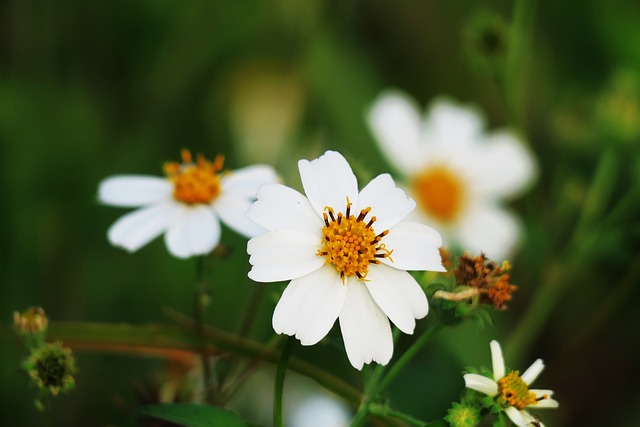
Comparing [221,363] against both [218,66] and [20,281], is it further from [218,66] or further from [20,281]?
[218,66]

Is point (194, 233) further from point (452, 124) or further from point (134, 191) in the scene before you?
point (452, 124)

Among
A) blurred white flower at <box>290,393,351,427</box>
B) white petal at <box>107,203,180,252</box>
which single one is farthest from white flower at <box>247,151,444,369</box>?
blurred white flower at <box>290,393,351,427</box>

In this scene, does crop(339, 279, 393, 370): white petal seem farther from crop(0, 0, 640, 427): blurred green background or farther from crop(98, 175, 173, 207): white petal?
crop(0, 0, 640, 427): blurred green background

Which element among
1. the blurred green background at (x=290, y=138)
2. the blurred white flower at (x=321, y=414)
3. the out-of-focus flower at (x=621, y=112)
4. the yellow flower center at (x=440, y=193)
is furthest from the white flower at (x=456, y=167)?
the blurred white flower at (x=321, y=414)

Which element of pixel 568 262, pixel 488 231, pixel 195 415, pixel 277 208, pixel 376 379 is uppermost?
pixel 488 231

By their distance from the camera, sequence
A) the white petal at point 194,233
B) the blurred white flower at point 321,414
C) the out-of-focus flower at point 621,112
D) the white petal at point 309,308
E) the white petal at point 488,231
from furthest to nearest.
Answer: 1. the white petal at point 488,231
2. the out-of-focus flower at point 621,112
3. the blurred white flower at point 321,414
4. the white petal at point 194,233
5. the white petal at point 309,308

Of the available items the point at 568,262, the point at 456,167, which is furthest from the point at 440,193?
the point at 568,262

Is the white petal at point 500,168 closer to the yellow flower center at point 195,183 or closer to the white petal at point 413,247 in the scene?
the yellow flower center at point 195,183
